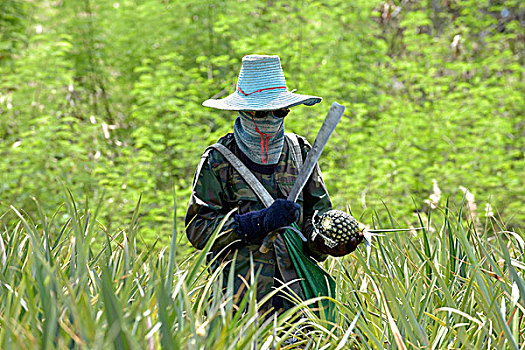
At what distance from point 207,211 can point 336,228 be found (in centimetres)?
49

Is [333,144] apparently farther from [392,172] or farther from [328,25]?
[328,25]

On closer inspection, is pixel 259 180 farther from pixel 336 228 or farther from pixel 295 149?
pixel 336 228

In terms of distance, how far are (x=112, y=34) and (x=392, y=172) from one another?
4.79m

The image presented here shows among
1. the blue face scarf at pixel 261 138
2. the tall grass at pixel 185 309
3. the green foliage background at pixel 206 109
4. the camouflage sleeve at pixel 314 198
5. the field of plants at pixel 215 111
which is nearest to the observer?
the tall grass at pixel 185 309

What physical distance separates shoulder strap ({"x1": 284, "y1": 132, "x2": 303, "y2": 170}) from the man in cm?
2

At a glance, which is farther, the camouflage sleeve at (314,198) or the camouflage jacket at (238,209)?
the camouflage sleeve at (314,198)

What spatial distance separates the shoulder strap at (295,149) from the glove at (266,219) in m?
0.34

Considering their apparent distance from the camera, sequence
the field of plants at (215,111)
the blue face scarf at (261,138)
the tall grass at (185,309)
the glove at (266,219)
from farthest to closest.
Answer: the field of plants at (215,111)
the blue face scarf at (261,138)
the glove at (266,219)
the tall grass at (185,309)

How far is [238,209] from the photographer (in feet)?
6.91

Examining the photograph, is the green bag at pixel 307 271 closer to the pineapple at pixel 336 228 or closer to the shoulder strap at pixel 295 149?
the pineapple at pixel 336 228

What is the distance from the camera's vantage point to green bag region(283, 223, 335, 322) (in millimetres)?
2059

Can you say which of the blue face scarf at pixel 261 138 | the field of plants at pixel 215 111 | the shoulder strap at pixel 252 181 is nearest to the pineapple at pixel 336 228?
the shoulder strap at pixel 252 181

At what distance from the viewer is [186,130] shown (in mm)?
6234

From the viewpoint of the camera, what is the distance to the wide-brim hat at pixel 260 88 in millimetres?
2074
